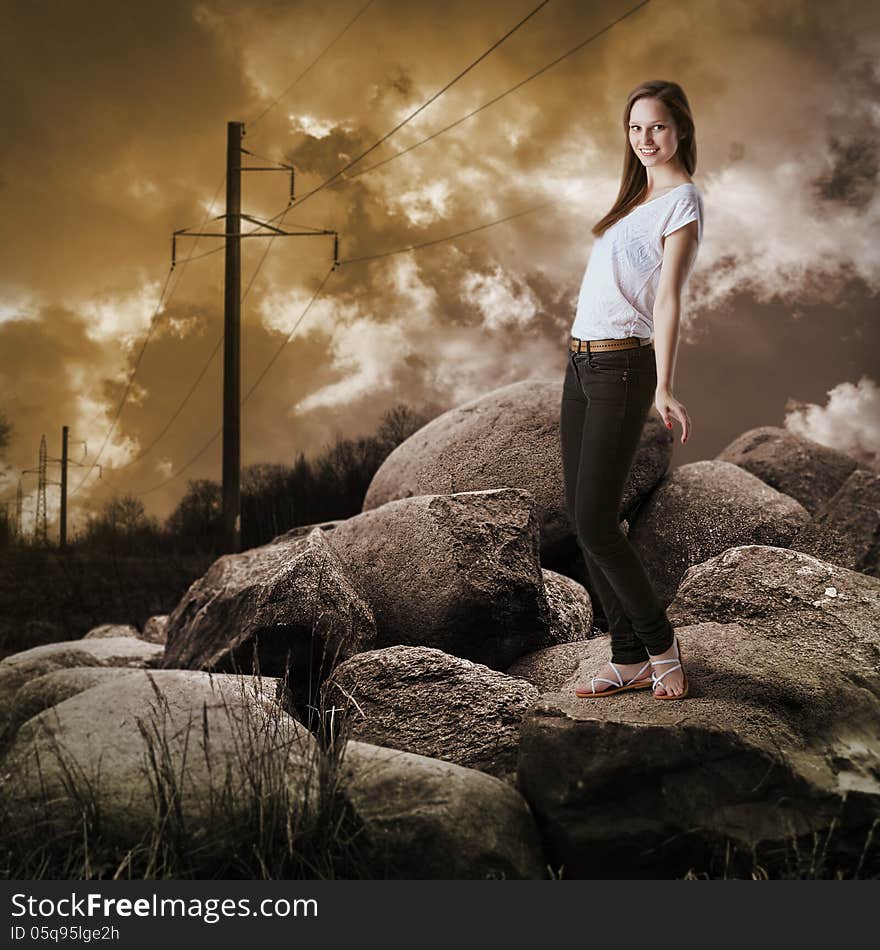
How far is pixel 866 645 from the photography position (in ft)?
14.8

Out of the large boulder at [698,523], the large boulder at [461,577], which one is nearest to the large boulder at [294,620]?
the large boulder at [461,577]

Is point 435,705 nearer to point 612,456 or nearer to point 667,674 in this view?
point 667,674

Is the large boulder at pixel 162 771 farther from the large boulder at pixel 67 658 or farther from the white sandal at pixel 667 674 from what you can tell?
the large boulder at pixel 67 658

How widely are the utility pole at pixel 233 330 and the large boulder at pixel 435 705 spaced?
7974mm

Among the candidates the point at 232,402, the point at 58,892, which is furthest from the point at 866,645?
the point at 232,402

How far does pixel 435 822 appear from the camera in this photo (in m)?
3.40

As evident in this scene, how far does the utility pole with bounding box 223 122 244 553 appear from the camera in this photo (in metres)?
12.6

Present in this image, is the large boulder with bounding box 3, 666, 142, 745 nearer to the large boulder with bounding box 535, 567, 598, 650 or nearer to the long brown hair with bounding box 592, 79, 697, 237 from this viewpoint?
the large boulder with bounding box 535, 567, 598, 650

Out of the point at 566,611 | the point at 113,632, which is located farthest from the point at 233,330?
the point at 566,611

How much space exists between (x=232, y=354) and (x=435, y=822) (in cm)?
1037

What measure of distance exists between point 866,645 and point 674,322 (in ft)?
6.30

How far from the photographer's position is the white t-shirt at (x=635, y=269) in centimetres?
373

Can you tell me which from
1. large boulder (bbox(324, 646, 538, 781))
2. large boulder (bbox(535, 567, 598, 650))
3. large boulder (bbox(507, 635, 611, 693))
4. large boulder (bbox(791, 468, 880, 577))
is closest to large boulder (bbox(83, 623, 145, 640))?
large boulder (bbox(535, 567, 598, 650))

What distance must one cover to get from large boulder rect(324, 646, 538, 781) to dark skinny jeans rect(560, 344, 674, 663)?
2.88 ft
